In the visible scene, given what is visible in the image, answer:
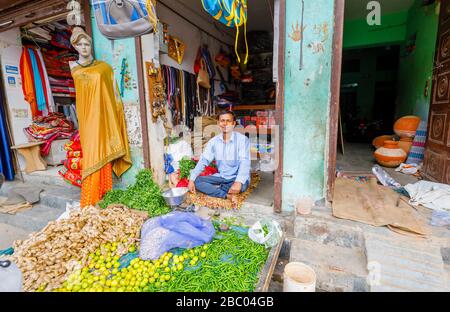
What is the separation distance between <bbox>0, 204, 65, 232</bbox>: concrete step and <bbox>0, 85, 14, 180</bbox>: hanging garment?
57.1 inches

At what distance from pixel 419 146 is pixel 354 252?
127 inches

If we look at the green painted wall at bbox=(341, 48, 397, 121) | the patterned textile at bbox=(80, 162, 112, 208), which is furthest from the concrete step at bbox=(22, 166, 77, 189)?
the green painted wall at bbox=(341, 48, 397, 121)

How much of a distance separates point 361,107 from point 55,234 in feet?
41.6

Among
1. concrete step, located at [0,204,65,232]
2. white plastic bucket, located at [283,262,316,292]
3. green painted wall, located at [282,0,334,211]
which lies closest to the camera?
white plastic bucket, located at [283,262,316,292]

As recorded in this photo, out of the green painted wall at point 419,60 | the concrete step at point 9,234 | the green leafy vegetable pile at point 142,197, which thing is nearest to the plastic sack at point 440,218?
the green painted wall at point 419,60

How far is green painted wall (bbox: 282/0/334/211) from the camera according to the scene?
252cm

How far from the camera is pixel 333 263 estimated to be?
226cm

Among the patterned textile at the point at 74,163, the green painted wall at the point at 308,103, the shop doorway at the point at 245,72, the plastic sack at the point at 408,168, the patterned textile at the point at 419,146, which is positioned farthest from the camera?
the patterned textile at the point at 419,146

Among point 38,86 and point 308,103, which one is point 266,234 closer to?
point 308,103

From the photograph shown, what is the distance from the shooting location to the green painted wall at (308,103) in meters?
2.52

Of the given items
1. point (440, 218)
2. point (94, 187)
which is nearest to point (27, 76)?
point (94, 187)

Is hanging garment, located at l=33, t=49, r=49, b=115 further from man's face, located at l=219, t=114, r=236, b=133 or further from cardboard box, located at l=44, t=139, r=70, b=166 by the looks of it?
man's face, located at l=219, t=114, r=236, b=133

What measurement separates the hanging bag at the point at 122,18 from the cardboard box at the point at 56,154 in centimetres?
327

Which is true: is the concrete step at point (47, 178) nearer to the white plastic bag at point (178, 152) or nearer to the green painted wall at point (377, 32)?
the white plastic bag at point (178, 152)
